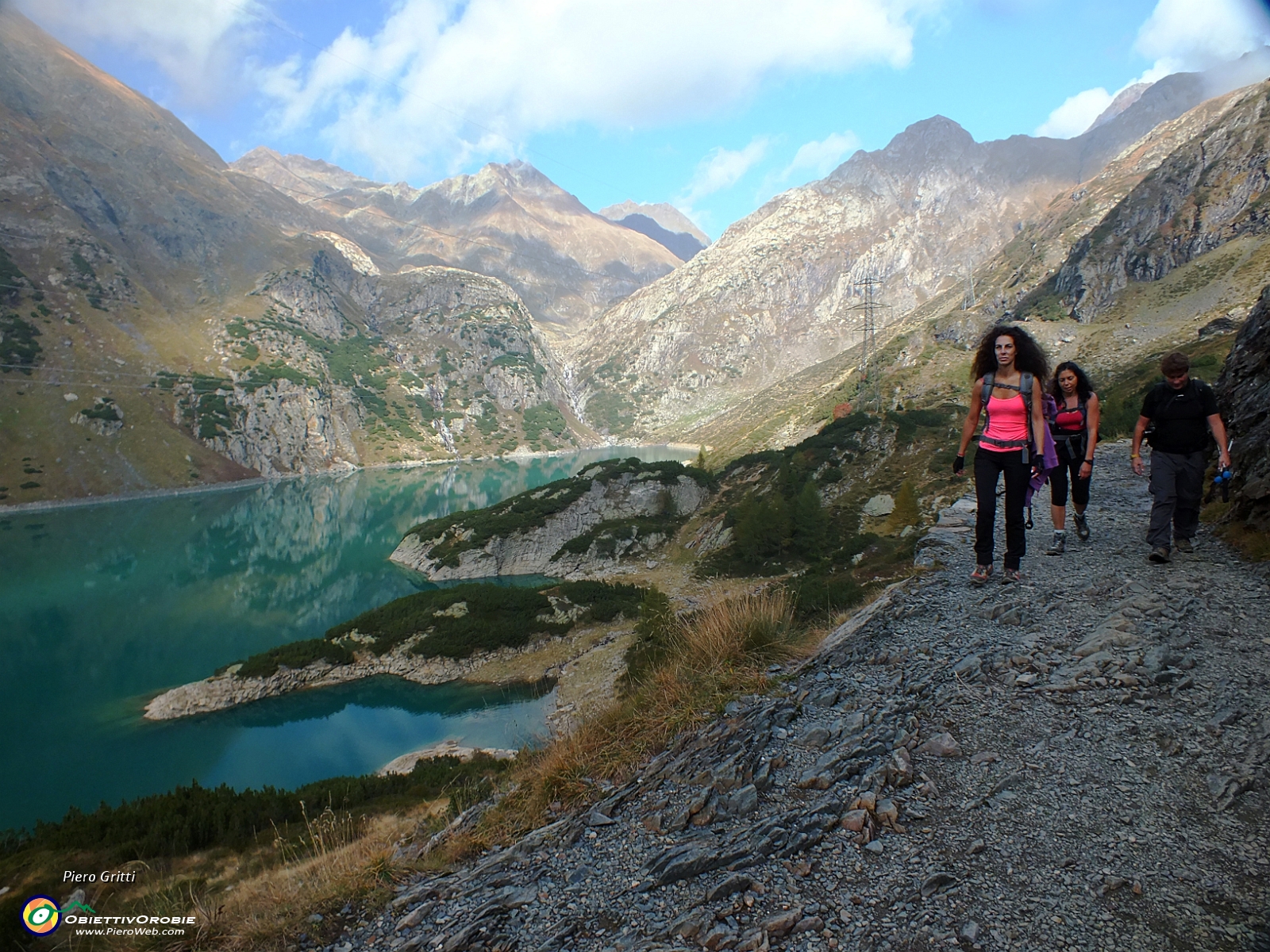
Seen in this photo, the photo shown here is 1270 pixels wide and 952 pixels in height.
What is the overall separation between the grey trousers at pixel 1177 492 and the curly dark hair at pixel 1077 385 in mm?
1613

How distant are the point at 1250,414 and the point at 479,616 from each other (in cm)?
3252

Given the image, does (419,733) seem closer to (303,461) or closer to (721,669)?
(721,669)

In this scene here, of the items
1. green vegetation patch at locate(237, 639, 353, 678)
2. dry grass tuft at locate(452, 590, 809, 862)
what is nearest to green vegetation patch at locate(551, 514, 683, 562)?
green vegetation patch at locate(237, 639, 353, 678)

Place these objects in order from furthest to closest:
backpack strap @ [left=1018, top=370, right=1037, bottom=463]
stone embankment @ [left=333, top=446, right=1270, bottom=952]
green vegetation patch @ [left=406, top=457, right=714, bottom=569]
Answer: green vegetation patch @ [left=406, top=457, right=714, bottom=569] < backpack strap @ [left=1018, top=370, right=1037, bottom=463] < stone embankment @ [left=333, top=446, right=1270, bottom=952]

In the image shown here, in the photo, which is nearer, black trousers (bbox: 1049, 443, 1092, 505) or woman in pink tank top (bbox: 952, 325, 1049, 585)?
woman in pink tank top (bbox: 952, 325, 1049, 585)

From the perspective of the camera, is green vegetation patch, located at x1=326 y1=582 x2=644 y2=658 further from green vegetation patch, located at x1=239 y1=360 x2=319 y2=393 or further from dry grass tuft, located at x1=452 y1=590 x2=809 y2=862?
green vegetation patch, located at x1=239 y1=360 x2=319 y2=393

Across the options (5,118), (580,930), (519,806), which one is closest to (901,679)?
(580,930)

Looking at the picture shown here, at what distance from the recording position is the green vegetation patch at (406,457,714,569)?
52.3 m

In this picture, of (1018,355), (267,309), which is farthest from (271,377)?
(1018,355)

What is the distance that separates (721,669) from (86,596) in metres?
59.5

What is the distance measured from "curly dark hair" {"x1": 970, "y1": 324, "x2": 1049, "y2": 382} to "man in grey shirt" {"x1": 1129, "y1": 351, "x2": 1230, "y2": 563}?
1800 mm

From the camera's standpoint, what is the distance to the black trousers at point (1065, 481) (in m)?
8.19

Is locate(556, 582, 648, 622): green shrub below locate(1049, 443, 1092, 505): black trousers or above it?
below

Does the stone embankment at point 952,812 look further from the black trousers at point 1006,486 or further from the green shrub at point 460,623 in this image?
the green shrub at point 460,623
